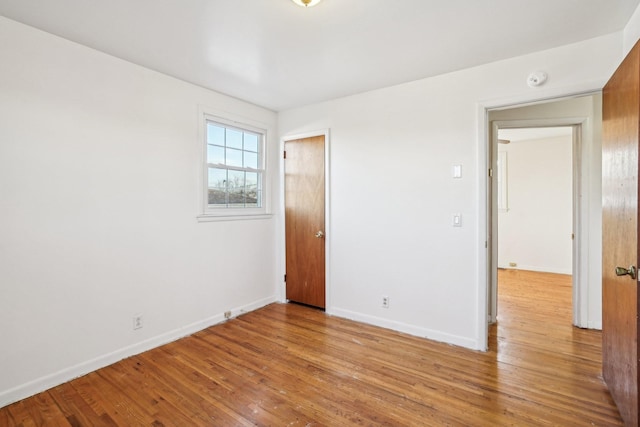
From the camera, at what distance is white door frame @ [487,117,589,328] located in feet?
10.3

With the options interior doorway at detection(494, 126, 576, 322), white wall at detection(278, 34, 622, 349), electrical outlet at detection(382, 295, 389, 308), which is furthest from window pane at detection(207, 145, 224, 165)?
interior doorway at detection(494, 126, 576, 322)

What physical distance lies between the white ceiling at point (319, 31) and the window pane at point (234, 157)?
2.90 feet

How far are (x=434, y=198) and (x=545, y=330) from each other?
1793 millimetres

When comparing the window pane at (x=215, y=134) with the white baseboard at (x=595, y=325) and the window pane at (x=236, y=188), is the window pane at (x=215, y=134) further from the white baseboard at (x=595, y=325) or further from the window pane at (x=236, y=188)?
the white baseboard at (x=595, y=325)

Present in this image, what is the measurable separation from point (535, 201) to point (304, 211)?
15.9 ft

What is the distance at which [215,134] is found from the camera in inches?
133

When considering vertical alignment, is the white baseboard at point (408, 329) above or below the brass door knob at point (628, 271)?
below

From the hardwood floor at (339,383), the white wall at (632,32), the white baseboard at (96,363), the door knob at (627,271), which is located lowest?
the hardwood floor at (339,383)

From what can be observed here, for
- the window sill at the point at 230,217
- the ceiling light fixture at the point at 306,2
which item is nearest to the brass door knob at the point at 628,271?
the ceiling light fixture at the point at 306,2

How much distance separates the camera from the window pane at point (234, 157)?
3525 millimetres

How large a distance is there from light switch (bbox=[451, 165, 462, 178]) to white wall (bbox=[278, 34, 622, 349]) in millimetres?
50

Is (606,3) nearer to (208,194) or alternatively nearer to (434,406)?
(434,406)

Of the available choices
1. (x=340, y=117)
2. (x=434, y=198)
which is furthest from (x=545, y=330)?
(x=340, y=117)

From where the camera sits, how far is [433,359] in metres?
2.56
